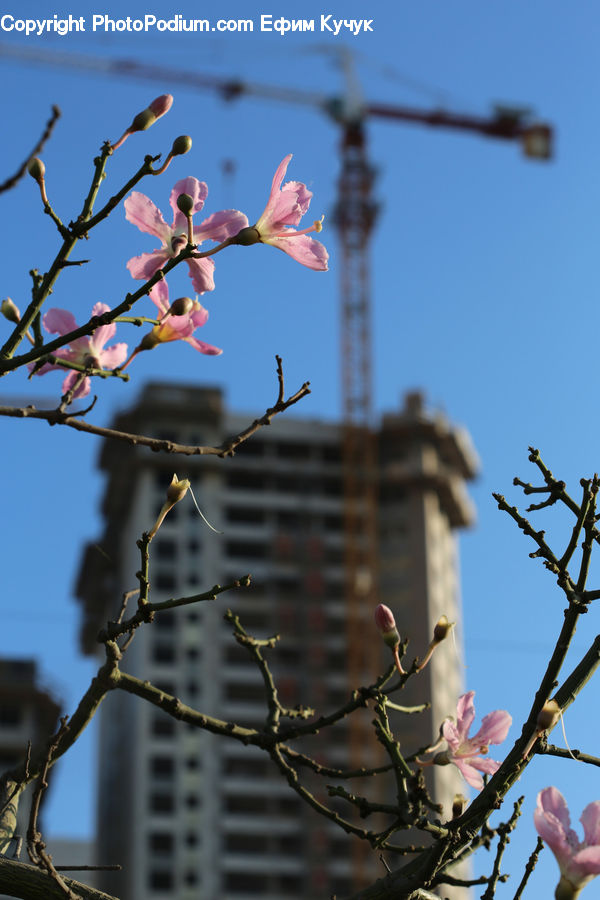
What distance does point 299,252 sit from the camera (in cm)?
278

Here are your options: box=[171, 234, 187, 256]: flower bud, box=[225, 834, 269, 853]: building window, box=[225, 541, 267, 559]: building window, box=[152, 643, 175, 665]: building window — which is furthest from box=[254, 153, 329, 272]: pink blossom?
box=[225, 541, 267, 559]: building window

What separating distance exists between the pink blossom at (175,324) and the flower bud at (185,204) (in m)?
0.33

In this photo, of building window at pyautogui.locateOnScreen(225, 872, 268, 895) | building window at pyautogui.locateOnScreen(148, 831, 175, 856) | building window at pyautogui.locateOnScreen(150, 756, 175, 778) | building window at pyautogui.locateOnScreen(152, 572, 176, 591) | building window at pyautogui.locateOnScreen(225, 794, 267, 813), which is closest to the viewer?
building window at pyautogui.locateOnScreen(148, 831, 175, 856)

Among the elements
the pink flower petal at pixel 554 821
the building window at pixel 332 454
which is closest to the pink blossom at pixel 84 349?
the pink flower petal at pixel 554 821

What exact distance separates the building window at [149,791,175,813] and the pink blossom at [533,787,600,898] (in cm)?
6148

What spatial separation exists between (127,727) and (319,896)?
12.4 m

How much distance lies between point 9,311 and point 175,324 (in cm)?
36

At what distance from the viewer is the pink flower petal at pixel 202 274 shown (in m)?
A: 2.74

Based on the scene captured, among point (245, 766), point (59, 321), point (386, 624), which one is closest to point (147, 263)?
point (59, 321)

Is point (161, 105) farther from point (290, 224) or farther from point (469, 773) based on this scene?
point (469, 773)

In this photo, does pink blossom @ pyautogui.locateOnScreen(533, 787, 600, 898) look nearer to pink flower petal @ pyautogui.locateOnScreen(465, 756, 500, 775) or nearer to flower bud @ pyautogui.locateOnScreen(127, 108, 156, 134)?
pink flower petal @ pyautogui.locateOnScreen(465, 756, 500, 775)

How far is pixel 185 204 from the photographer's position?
2623mm

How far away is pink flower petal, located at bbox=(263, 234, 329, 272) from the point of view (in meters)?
2.76

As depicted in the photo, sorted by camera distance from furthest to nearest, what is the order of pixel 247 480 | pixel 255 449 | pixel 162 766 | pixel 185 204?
pixel 255 449, pixel 247 480, pixel 162 766, pixel 185 204
